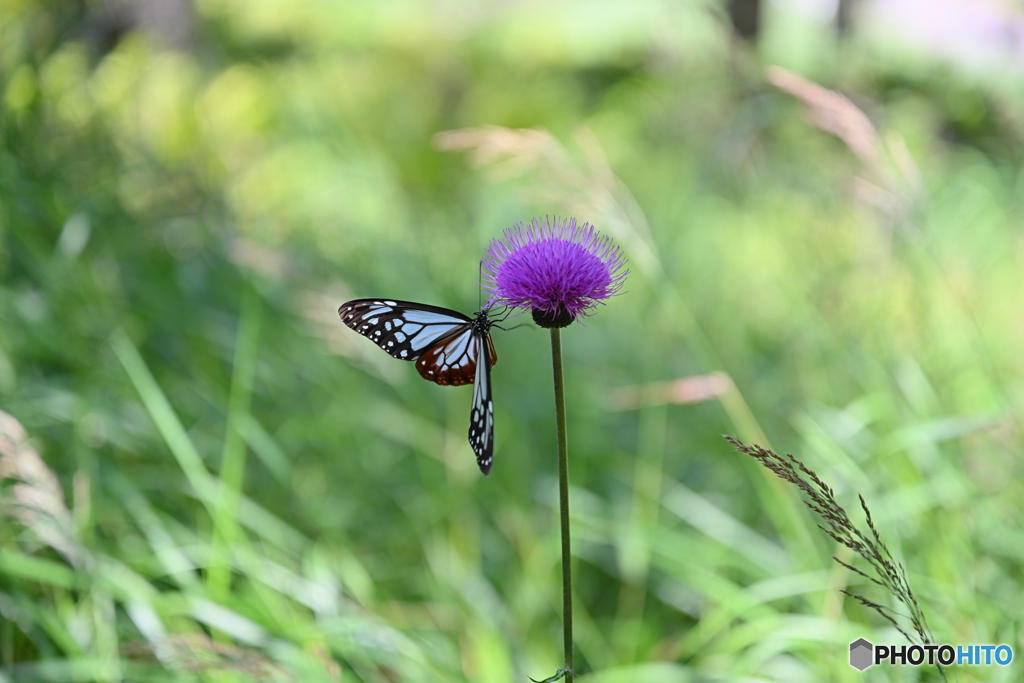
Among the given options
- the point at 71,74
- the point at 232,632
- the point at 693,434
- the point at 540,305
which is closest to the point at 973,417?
the point at 693,434

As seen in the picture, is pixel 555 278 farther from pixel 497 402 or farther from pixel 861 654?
pixel 497 402

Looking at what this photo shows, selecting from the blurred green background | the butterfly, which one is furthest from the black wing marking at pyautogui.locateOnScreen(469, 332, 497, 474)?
the blurred green background

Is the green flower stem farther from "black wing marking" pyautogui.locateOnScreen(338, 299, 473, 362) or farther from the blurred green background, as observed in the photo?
the blurred green background

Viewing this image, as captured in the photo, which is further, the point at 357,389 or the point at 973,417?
the point at 357,389

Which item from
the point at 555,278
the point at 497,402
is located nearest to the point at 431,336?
the point at 555,278

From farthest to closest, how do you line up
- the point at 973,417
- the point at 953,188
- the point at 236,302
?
1. the point at 953,188
2. the point at 236,302
3. the point at 973,417

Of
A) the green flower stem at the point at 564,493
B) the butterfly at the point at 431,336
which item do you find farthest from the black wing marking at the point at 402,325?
the green flower stem at the point at 564,493

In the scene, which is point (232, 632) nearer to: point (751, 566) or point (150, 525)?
point (150, 525)
